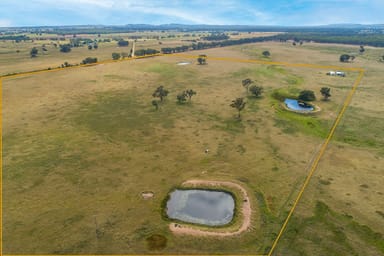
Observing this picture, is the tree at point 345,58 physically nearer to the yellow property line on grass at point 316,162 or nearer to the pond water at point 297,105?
the yellow property line on grass at point 316,162

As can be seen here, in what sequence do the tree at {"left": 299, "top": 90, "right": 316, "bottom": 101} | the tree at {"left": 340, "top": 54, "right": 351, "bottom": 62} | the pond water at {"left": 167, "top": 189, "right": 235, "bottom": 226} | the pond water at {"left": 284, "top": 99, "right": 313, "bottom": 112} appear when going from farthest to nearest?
the tree at {"left": 340, "top": 54, "right": 351, "bottom": 62}
the tree at {"left": 299, "top": 90, "right": 316, "bottom": 101}
the pond water at {"left": 284, "top": 99, "right": 313, "bottom": 112}
the pond water at {"left": 167, "top": 189, "right": 235, "bottom": 226}

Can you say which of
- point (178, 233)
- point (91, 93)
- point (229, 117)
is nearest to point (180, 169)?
point (178, 233)

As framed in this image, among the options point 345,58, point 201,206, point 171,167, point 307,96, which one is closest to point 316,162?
point 201,206

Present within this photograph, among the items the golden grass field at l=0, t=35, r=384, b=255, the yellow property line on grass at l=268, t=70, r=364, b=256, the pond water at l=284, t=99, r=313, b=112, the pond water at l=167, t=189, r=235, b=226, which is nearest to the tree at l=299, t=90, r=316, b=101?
the pond water at l=284, t=99, r=313, b=112

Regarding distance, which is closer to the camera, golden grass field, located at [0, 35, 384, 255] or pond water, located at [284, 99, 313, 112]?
golden grass field, located at [0, 35, 384, 255]

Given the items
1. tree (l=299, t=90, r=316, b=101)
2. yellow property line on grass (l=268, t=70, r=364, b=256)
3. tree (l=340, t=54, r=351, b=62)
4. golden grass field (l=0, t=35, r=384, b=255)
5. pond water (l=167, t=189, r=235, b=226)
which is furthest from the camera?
tree (l=340, t=54, r=351, b=62)

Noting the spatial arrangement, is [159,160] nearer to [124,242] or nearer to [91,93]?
[124,242]

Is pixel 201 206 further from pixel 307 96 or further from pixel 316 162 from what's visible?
pixel 307 96

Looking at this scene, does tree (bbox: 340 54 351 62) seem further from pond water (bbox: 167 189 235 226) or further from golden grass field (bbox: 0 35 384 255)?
pond water (bbox: 167 189 235 226)
